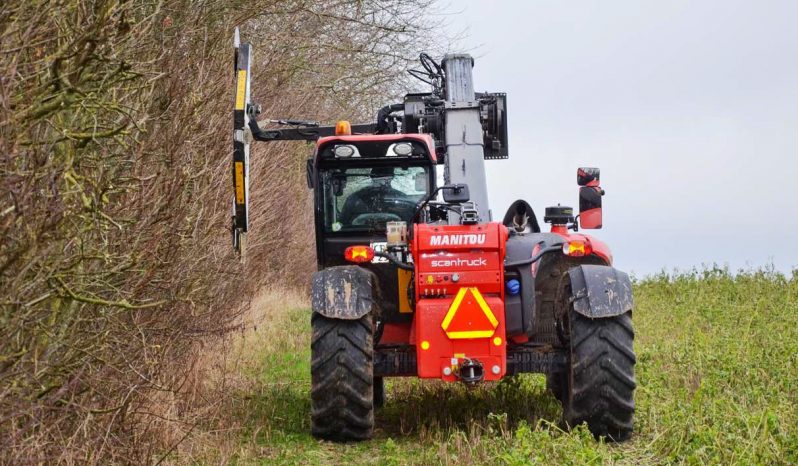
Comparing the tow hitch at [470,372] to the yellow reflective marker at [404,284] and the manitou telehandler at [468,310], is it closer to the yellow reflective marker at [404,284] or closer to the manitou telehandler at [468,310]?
the manitou telehandler at [468,310]

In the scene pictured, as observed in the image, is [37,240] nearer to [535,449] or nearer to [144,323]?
[144,323]

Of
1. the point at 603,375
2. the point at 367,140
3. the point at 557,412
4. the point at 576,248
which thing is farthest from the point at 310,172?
the point at 603,375

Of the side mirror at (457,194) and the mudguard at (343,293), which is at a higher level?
the side mirror at (457,194)

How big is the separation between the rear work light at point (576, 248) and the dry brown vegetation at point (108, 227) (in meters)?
2.52

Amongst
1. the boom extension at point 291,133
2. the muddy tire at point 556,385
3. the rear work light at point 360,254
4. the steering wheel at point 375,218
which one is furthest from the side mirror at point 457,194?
the boom extension at point 291,133

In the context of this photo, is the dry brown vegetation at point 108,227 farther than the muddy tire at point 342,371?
No

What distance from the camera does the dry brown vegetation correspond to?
14.4 ft

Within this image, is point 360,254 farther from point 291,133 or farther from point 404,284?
point 291,133

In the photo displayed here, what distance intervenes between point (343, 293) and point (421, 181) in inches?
79.2

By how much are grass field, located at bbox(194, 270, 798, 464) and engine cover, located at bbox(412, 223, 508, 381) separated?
0.45m

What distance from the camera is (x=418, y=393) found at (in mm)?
9586

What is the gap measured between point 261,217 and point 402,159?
14.8 ft

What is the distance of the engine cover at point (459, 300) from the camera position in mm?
7336

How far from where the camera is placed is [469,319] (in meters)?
7.35
